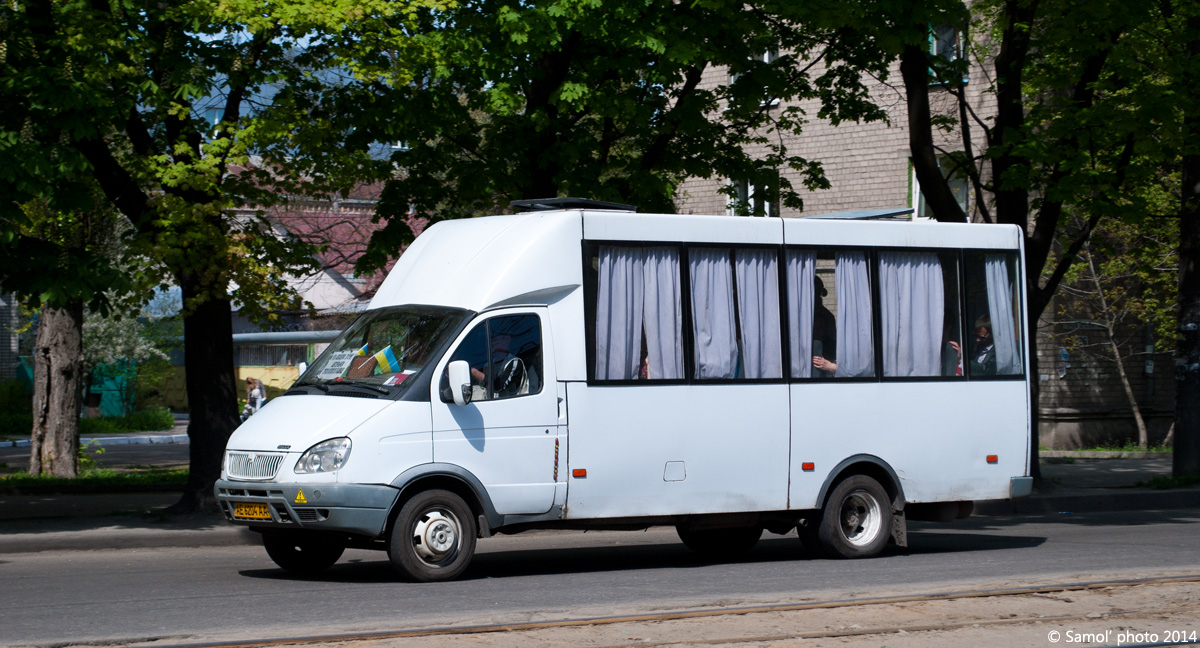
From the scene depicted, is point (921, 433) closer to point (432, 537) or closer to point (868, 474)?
point (868, 474)

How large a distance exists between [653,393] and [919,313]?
2.91m

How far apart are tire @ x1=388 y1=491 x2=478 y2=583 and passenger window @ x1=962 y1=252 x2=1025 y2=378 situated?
5.07 m

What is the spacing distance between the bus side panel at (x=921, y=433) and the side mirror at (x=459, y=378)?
3.06 meters

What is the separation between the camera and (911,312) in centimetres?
1196

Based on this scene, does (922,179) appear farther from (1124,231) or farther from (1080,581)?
(1124,231)

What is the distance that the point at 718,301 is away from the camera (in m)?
11.0

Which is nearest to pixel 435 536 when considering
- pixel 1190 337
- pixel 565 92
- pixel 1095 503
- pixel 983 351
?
pixel 983 351

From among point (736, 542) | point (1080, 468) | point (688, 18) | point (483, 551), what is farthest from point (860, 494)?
point (1080, 468)

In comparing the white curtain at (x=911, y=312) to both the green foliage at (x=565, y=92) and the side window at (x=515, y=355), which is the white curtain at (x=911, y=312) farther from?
the green foliage at (x=565, y=92)

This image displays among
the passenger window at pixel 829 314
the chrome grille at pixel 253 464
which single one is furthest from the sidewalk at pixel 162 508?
the passenger window at pixel 829 314

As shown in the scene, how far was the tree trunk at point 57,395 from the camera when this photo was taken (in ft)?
67.9

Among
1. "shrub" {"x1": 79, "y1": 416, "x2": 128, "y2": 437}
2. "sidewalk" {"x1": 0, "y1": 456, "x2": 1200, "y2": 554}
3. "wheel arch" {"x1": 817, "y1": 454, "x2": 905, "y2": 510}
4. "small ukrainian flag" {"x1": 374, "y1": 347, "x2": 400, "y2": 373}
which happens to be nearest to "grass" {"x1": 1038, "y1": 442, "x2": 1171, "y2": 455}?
"sidewalk" {"x1": 0, "y1": 456, "x2": 1200, "y2": 554}

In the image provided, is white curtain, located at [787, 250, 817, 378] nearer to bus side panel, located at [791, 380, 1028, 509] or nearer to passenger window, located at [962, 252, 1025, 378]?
bus side panel, located at [791, 380, 1028, 509]

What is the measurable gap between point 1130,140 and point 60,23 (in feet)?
42.9
